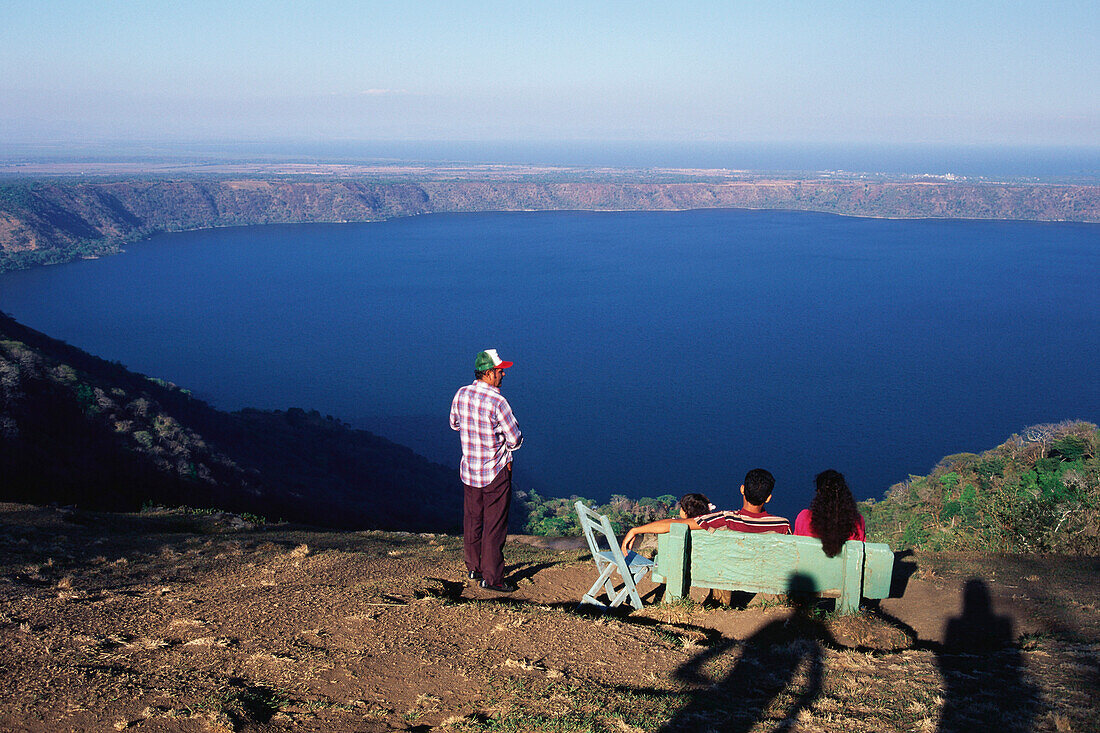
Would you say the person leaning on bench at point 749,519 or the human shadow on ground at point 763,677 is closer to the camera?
the human shadow on ground at point 763,677

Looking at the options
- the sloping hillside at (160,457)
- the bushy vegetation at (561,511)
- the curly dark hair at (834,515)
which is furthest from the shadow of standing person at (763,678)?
the bushy vegetation at (561,511)

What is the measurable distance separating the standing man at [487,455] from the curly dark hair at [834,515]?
6.09 feet

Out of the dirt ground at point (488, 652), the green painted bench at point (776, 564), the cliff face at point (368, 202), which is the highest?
the cliff face at point (368, 202)

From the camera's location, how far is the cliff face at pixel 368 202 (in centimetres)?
11231

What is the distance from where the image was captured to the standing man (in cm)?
484

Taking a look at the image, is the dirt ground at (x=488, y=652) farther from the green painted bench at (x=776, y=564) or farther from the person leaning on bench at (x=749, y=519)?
the person leaning on bench at (x=749, y=519)

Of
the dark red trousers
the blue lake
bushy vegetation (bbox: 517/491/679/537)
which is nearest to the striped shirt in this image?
the dark red trousers

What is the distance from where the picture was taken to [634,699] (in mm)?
Result: 3396

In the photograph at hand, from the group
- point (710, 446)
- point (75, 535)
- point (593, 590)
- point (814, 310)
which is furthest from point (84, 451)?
point (814, 310)

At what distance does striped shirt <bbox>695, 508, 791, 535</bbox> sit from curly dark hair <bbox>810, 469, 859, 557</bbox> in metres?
0.25

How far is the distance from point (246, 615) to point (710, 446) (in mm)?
48517

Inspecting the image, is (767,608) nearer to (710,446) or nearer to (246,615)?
(246,615)

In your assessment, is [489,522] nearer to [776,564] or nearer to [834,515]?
[776,564]

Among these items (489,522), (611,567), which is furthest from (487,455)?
(611,567)
